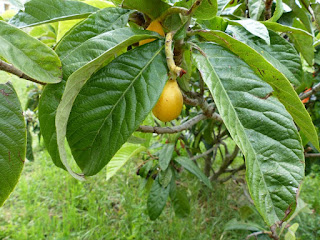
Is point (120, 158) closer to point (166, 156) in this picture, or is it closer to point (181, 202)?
point (166, 156)

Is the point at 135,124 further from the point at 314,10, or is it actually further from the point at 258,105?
the point at 314,10

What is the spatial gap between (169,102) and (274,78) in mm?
223

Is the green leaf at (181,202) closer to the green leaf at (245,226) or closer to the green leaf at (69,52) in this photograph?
the green leaf at (245,226)

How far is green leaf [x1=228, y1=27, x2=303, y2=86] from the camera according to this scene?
776mm

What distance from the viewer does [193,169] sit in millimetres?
1775

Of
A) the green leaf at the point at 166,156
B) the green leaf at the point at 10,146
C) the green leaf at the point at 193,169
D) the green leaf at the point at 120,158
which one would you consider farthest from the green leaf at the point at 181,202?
the green leaf at the point at 10,146

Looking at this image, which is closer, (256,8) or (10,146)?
(10,146)

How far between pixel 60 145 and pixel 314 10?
1120 millimetres

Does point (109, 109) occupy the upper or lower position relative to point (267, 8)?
lower

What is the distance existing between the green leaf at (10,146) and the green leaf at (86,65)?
0.31ft

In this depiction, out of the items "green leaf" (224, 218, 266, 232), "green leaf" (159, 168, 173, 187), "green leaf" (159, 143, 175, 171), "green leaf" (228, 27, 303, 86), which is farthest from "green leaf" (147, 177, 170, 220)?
"green leaf" (228, 27, 303, 86)

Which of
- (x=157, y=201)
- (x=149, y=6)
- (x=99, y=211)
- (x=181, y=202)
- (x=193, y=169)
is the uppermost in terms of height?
(x=149, y=6)

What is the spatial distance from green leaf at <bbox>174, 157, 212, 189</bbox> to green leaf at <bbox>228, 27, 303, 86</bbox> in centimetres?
97

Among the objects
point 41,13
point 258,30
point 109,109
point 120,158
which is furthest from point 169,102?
point 120,158
